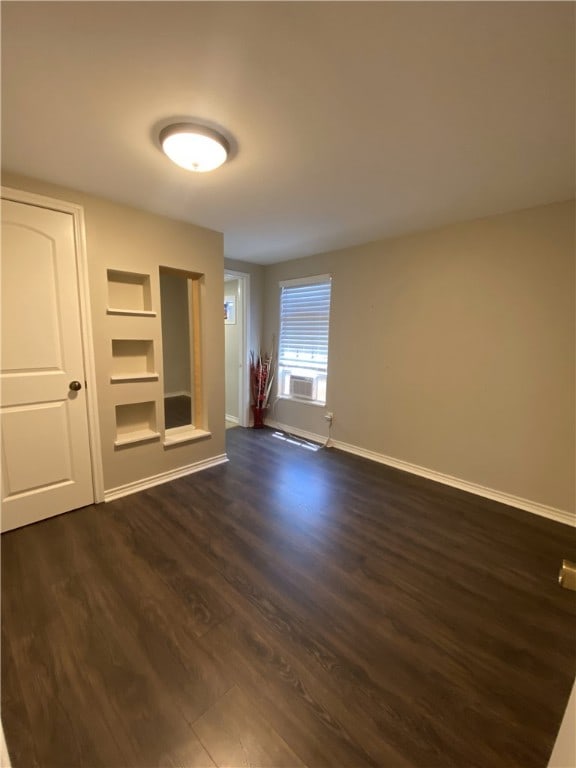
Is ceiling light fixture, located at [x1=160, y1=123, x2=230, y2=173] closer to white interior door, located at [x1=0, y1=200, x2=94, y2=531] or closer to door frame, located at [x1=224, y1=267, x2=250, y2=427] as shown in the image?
white interior door, located at [x1=0, y1=200, x2=94, y2=531]

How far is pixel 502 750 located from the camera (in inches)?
41.8

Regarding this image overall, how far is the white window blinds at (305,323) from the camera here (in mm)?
3898

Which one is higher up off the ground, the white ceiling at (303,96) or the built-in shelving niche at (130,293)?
the white ceiling at (303,96)

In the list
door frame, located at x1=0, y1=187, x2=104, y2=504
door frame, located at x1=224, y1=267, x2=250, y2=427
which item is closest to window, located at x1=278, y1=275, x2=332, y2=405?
door frame, located at x1=224, y1=267, x2=250, y2=427

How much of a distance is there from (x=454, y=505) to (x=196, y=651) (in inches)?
86.8

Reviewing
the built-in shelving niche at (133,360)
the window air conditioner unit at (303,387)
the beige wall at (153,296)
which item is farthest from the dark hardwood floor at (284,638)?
the window air conditioner unit at (303,387)

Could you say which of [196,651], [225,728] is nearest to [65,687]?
[196,651]

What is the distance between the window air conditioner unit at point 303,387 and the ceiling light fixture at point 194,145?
2.79 metres

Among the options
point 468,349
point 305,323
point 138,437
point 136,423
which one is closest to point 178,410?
point 136,423

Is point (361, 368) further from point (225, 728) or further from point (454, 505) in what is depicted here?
point (225, 728)

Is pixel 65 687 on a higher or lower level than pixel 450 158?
lower

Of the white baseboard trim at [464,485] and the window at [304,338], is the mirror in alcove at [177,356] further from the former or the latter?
the white baseboard trim at [464,485]

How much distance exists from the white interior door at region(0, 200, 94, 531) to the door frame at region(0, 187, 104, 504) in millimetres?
31

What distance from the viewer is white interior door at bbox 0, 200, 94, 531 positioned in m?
2.00
